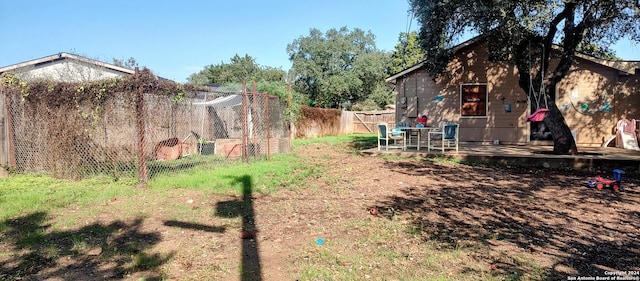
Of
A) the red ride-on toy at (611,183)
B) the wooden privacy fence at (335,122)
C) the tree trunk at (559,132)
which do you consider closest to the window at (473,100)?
the tree trunk at (559,132)

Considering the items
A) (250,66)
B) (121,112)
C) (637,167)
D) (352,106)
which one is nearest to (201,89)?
(121,112)

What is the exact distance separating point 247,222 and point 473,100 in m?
10.9

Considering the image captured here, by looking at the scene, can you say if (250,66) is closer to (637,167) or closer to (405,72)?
(405,72)

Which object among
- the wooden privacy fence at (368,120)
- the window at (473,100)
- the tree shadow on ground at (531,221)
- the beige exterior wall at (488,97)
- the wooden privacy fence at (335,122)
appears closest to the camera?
the tree shadow on ground at (531,221)

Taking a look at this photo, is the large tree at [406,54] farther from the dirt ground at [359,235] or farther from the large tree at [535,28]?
the dirt ground at [359,235]

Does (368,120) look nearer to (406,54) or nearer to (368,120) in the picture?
(368,120)

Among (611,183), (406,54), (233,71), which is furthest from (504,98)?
(233,71)

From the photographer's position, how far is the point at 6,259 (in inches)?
125

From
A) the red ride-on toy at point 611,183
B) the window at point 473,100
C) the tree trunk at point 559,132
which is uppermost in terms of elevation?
the window at point 473,100

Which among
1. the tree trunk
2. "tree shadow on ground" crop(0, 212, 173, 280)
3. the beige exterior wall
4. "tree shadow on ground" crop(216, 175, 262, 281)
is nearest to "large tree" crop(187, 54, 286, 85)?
the beige exterior wall

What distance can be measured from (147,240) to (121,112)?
351 centimetres

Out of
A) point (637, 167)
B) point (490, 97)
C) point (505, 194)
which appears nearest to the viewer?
point (505, 194)

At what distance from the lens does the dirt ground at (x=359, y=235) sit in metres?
2.90

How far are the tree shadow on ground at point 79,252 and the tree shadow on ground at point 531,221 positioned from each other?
2744 millimetres
